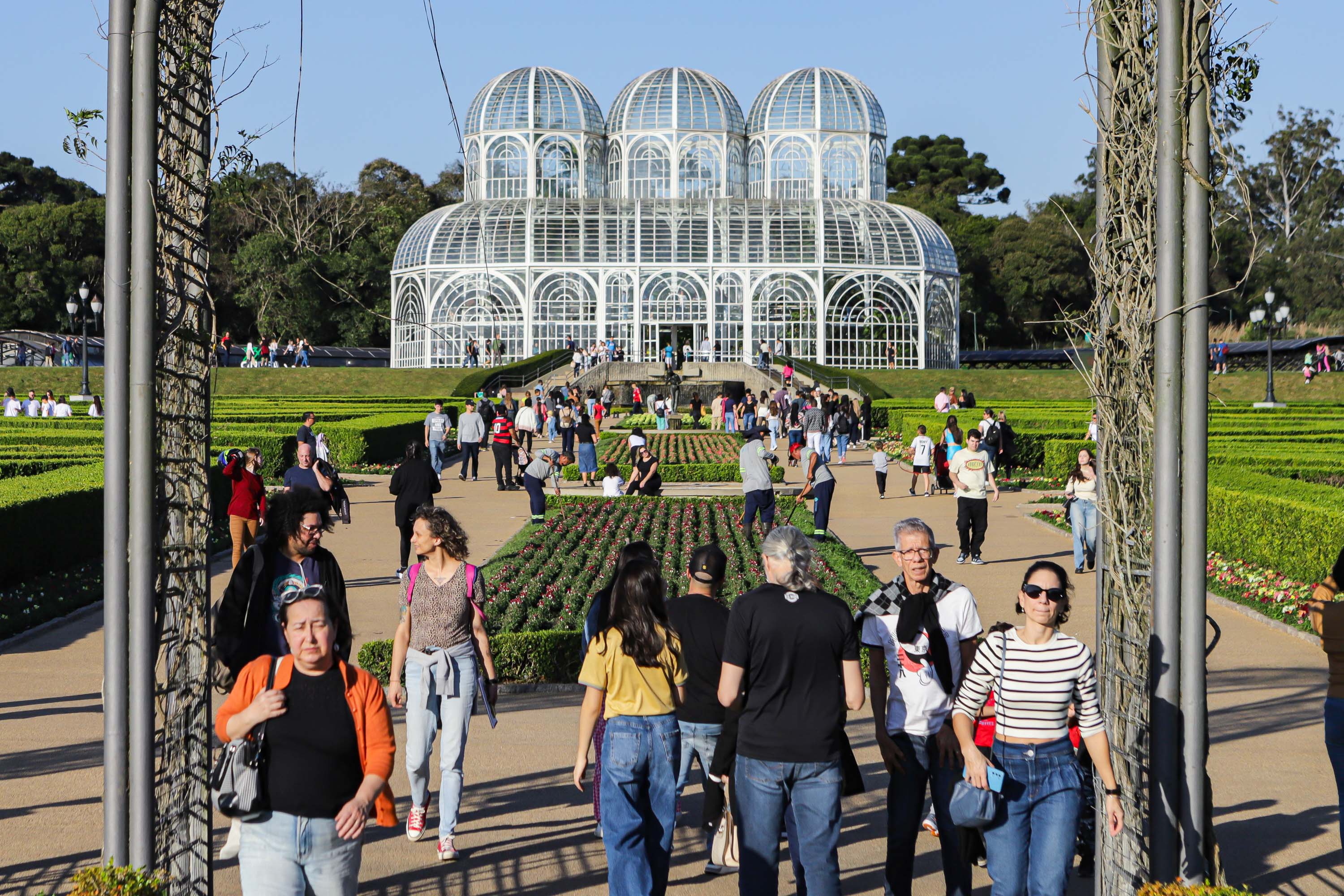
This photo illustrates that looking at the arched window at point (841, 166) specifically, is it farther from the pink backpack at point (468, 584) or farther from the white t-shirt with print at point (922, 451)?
the pink backpack at point (468, 584)

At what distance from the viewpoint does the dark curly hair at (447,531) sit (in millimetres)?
5723

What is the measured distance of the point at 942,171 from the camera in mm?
74812

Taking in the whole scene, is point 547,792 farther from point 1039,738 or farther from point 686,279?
point 686,279

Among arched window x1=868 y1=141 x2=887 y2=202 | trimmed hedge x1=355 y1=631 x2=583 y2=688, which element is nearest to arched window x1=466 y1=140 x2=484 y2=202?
arched window x1=868 y1=141 x2=887 y2=202

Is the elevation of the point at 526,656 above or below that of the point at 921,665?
below

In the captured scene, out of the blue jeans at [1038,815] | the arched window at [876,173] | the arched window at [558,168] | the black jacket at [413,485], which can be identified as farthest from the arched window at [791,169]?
the blue jeans at [1038,815]

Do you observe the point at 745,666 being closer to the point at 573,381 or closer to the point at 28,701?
the point at 28,701

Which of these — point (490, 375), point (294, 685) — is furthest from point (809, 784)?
point (490, 375)

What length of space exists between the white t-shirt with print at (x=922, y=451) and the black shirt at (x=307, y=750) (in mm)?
16293

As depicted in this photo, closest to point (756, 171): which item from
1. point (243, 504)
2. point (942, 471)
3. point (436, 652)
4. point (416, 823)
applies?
point (942, 471)

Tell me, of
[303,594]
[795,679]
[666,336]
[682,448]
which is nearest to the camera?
[303,594]

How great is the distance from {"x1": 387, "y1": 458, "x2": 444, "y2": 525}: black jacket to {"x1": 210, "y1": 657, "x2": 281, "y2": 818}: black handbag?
762 centimetres

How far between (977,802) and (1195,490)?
117cm

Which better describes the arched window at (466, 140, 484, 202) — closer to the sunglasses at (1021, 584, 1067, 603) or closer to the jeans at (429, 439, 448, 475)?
the jeans at (429, 439, 448, 475)
